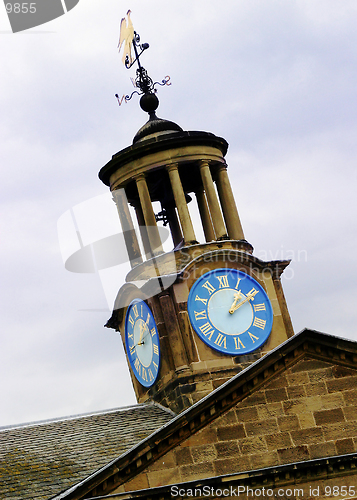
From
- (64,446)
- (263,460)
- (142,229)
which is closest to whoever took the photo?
(263,460)

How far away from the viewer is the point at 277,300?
2412 centimetres

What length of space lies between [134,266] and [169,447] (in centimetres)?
780

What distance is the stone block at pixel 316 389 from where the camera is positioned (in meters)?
A: 19.2

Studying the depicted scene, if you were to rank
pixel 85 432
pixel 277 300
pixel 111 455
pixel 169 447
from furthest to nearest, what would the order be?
pixel 277 300
pixel 85 432
pixel 111 455
pixel 169 447

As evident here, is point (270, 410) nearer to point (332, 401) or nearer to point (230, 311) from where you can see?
point (332, 401)

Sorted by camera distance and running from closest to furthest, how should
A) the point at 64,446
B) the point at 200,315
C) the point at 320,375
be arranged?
the point at 320,375 → the point at 64,446 → the point at 200,315

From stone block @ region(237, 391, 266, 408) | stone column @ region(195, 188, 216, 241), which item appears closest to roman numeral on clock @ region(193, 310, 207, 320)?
stone column @ region(195, 188, 216, 241)

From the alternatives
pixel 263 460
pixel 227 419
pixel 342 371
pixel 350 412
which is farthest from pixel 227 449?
pixel 342 371

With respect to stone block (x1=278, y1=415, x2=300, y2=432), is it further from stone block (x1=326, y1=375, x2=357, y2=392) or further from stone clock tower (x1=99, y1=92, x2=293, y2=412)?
stone clock tower (x1=99, y1=92, x2=293, y2=412)

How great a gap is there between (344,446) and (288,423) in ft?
4.20

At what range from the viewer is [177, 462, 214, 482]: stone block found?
18094mm

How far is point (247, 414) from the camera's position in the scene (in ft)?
61.8

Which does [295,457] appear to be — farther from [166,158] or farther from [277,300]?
[166,158]

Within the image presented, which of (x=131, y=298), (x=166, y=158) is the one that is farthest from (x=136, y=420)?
(x=166, y=158)
